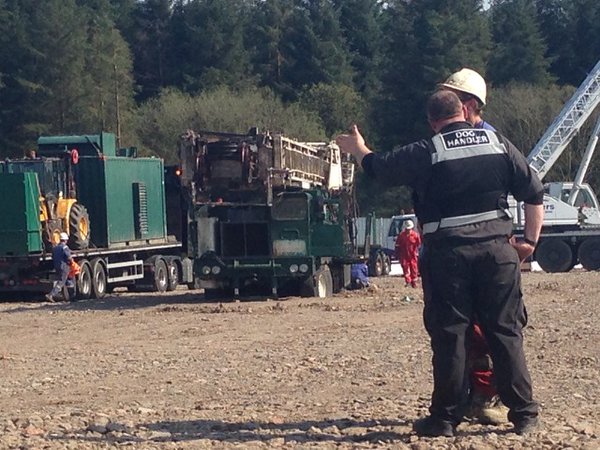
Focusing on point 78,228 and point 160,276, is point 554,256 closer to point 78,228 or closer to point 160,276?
point 160,276

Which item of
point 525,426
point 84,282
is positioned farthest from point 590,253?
point 525,426

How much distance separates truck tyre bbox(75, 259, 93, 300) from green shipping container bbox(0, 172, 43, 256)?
3.72ft

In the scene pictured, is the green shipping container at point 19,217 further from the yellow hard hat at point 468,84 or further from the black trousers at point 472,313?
the black trousers at point 472,313

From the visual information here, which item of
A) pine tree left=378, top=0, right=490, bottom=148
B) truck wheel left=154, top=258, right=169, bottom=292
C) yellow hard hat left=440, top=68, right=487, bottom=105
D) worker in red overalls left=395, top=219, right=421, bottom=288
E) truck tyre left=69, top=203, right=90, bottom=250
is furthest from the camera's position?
pine tree left=378, top=0, right=490, bottom=148

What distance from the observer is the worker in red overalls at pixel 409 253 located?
1160 inches

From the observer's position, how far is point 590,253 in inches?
1625

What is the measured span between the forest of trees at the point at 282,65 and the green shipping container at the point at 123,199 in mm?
29551

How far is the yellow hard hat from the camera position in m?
8.23

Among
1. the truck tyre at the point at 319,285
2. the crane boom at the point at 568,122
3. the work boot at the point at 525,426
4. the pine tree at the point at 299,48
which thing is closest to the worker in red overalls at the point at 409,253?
the truck tyre at the point at 319,285

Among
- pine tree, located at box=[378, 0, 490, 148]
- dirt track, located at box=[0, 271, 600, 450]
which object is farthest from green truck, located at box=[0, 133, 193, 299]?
pine tree, located at box=[378, 0, 490, 148]

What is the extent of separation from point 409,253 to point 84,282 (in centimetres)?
724

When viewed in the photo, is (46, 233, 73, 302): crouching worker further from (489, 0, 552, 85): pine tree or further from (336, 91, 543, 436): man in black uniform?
(489, 0, 552, 85): pine tree

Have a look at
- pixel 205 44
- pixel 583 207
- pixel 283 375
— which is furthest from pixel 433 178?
pixel 205 44

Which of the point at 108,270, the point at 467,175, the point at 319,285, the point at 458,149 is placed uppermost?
the point at 458,149
